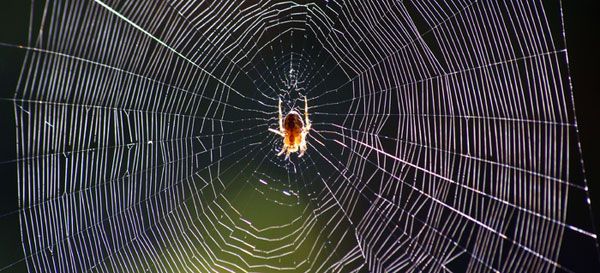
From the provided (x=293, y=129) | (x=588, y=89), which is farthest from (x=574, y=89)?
(x=293, y=129)

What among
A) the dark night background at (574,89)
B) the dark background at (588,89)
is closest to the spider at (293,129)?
the dark night background at (574,89)

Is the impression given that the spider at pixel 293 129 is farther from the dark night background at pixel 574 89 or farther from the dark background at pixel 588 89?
the dark background at pixel 588 89

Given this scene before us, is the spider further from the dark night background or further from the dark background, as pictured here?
the dark background

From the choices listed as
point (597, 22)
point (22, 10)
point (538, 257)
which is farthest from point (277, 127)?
point (22, 10)

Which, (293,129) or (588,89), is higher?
(588,89)

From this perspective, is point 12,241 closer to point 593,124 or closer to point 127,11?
point 127,11

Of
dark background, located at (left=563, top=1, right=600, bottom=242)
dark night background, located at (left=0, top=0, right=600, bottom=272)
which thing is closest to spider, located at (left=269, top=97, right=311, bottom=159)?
dark night background, located at (left=0, top=0, right=600, bottom=272)

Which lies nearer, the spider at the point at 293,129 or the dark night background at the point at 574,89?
the spider at the point at 293,129

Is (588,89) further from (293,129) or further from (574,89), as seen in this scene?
(293,129)
